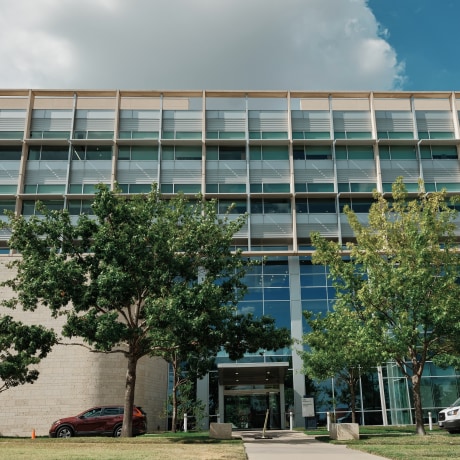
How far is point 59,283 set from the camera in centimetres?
2033

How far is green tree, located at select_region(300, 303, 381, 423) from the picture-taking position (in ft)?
70.6

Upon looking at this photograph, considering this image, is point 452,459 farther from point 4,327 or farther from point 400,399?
point 400,399

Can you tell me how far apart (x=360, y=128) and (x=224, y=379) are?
2227cm

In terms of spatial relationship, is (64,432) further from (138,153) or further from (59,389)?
(138,153)

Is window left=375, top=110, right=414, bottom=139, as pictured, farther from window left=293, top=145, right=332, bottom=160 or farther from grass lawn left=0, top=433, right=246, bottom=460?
grass lawn left=0, top=433, right=246, bottom=460

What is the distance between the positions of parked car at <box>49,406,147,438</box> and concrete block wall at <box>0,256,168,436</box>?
518 cm

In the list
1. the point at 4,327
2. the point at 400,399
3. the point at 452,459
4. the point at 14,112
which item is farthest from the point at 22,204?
the point at 452,459

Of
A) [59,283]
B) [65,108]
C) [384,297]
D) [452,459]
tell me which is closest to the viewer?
[452,459]

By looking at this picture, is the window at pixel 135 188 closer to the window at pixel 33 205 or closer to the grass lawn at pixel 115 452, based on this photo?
the window at pixel 33 205

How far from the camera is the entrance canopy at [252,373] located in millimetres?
35938

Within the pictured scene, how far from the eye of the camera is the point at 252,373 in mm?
37062

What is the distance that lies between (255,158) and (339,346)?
21.2 meters

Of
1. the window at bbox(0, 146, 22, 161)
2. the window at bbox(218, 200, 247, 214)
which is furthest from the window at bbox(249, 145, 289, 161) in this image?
the window at bbox(0, 146, 22, 161)

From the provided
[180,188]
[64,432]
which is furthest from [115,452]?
[180,188]
